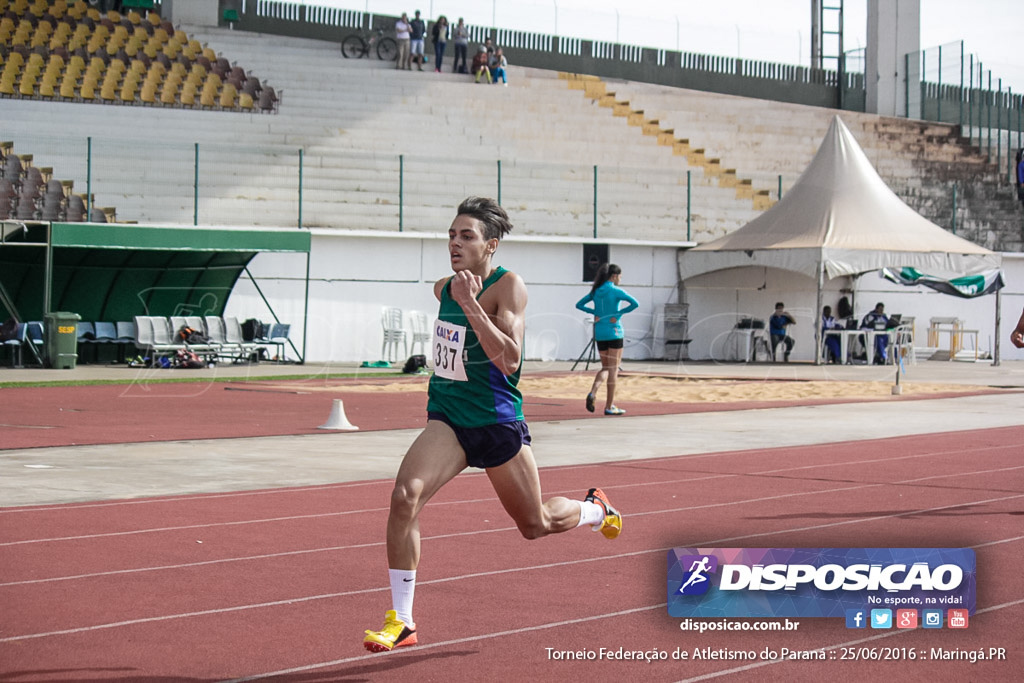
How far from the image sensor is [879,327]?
3158 cm

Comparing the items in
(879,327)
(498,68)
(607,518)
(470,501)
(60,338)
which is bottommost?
(470,501)

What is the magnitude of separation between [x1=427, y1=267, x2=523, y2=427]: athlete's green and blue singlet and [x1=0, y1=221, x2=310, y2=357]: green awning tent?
2010 cm

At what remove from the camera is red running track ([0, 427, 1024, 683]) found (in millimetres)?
5035

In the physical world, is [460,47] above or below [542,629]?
above

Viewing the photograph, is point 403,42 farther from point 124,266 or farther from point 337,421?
point 337,421

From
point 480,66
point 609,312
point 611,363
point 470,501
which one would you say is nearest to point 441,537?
point 470,501

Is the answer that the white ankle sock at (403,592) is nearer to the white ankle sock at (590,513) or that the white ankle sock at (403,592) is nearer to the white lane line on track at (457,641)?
the white lane line on track at (457,641)

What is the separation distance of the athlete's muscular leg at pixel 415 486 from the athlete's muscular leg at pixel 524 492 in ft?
0.78

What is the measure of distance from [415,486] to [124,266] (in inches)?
962

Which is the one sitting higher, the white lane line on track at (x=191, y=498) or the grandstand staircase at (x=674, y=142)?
the grandstand staircase at (x=674, y=142)

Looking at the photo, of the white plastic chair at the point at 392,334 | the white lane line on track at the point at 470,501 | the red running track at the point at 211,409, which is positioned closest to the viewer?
the white lane line on track at the point at 470,501

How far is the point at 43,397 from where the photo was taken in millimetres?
18453

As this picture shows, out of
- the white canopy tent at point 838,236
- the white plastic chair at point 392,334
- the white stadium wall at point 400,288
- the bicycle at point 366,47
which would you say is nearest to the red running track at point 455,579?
the white plastic chair at point 392,334

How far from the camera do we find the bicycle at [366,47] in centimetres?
4328
